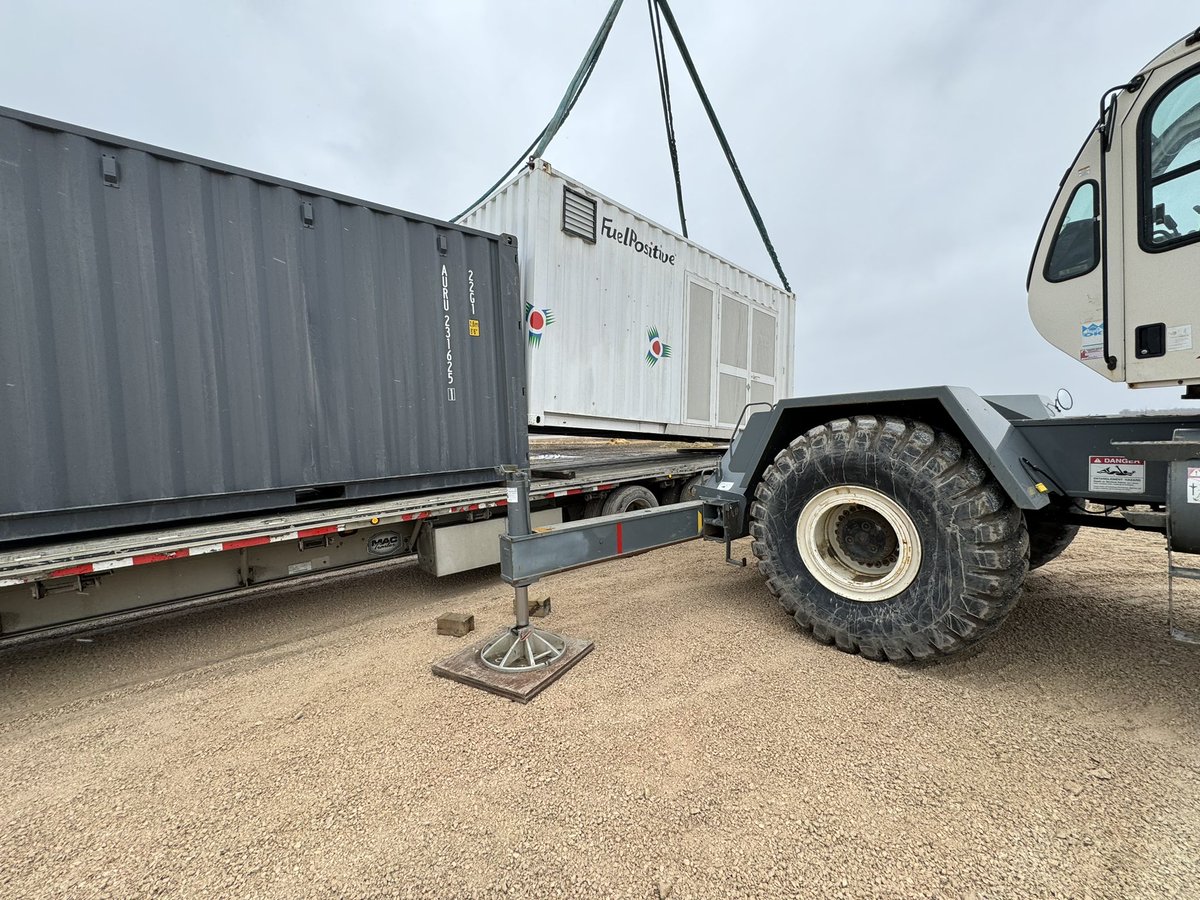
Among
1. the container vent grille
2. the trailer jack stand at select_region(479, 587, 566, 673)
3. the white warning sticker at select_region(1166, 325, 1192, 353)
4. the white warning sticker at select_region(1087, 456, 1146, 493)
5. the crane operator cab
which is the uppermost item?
the container vent grille

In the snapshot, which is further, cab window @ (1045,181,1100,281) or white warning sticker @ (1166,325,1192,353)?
cab window @ (1045,181,1100,281)

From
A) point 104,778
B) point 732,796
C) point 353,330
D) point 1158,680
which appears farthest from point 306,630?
point 1158,680

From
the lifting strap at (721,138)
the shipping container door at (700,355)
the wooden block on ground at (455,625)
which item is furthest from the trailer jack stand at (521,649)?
the lifting strap at (721,138)

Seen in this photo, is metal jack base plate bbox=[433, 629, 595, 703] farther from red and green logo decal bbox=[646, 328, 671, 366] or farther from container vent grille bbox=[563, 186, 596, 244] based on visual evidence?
container vent grille bbox=[563, 186, 596, 244]

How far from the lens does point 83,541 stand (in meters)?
3.07

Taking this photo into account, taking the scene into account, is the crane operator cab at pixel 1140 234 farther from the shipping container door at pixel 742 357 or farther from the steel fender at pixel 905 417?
the shipping container door at pixel 742 357

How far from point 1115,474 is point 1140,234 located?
1.14m

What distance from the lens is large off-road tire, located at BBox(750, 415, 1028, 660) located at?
251 centimetres

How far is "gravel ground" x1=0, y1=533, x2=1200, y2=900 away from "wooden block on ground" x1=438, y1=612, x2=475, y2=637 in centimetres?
9

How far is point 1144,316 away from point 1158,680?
6.13 ft

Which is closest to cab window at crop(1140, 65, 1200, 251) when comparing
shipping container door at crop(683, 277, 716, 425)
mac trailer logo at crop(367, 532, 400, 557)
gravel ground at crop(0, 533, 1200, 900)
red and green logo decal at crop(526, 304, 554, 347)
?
gravel ground at crop(0, 533, 1200, 900)

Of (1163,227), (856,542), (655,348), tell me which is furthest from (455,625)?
(1163,227)

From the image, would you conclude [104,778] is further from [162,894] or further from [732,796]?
[732,796]

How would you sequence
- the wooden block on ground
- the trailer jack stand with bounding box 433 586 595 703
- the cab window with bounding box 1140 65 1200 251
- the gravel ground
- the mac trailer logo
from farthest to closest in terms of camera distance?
the mac trailer logo, the wooden block on ground, the trailer jack stand with bounding box 433 586 595 703, the cab window with bounding box 1140 65 1200 251, the gravel ground
